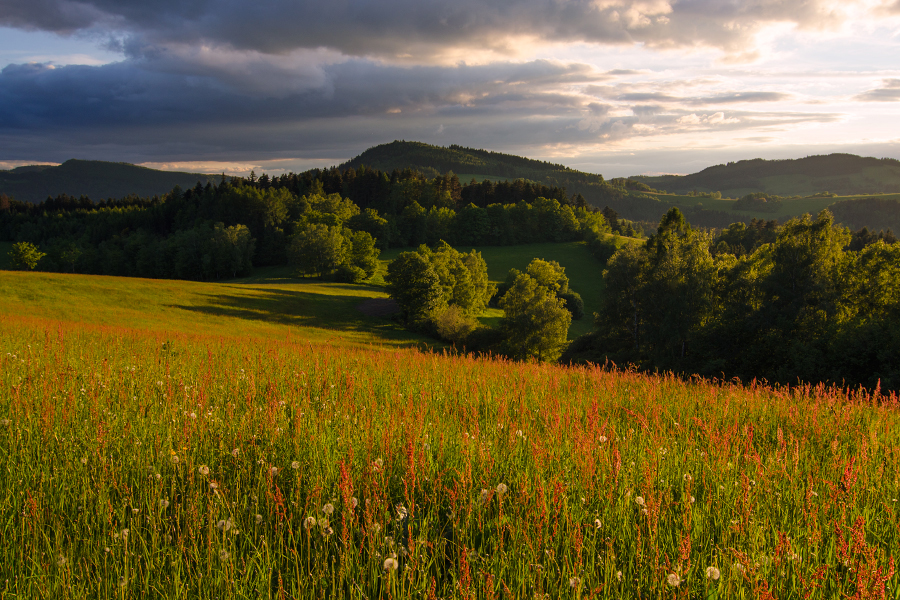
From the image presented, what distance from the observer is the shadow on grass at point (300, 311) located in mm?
51812

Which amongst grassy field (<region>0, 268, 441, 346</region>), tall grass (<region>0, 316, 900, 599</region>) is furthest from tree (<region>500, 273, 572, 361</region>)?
tall grass (<region>0, 316, 900, 599</region>)

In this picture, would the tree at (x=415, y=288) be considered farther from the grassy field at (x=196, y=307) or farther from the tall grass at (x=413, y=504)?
the tall grass at (x=413, y=504)

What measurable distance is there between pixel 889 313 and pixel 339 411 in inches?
1575

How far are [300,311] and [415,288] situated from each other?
54.1 feet

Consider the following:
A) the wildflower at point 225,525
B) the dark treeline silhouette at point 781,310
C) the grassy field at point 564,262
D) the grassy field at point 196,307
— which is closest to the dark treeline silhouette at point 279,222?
the grassy field at point 564,262

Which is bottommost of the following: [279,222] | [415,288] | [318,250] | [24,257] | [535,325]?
[535,325]

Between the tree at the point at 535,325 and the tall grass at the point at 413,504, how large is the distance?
44927mm

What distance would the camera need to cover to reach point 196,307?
5022 centimetres

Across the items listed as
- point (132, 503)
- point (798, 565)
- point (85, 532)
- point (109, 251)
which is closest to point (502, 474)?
point (798, 565)

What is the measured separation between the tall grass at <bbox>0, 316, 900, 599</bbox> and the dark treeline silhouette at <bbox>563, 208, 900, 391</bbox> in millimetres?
25362

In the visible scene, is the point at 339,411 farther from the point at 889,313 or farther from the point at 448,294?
the point at 448,294

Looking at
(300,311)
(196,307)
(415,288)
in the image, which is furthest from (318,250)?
(196,307)

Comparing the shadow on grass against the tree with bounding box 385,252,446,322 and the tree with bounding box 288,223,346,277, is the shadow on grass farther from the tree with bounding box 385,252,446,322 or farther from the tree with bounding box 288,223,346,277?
the tree with bounding box 288,223,346,277

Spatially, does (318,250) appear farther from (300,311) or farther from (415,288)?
(300,311)
